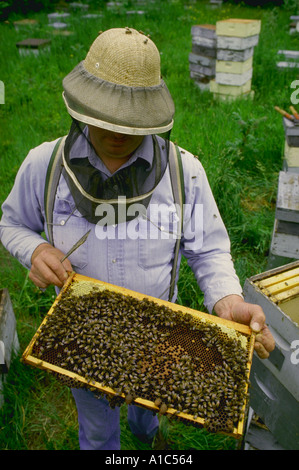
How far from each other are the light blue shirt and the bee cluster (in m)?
0.21

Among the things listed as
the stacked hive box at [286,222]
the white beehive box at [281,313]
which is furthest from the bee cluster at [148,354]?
the stacked hive box at [286,222]

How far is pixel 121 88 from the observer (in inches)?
66.5

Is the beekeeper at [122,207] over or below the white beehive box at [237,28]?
below

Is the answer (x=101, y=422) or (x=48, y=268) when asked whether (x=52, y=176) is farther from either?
(x=101, y=422)

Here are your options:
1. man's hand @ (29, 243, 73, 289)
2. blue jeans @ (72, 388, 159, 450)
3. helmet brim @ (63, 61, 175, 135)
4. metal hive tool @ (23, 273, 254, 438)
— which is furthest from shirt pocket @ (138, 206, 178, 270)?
blue jeans @ (72, 388, 159, 450)

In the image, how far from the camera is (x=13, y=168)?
5.56m

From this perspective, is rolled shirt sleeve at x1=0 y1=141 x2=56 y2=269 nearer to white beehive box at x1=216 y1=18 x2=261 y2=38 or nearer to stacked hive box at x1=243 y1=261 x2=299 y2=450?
stacked hive box at x1=243 y1=261 x2=299 y2=450

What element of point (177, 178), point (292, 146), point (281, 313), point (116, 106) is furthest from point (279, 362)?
point (292, 146)

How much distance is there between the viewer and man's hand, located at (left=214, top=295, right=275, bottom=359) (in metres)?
1.98

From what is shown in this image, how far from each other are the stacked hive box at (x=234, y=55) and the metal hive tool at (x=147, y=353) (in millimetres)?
6519

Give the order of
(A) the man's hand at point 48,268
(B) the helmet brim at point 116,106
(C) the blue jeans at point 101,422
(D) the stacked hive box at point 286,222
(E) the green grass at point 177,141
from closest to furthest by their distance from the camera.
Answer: (B) the helmet brim at point 116,106 → (A) the man's hand at point 48,268 → (C) the blue jeans at point 101,422 → (E) the green grass at point 177,141 → (D) the stacked hive box at point 286,222

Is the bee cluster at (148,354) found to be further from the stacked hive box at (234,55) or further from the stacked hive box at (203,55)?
the stacked hive box at (203,55)

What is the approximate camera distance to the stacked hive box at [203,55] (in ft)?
26.0

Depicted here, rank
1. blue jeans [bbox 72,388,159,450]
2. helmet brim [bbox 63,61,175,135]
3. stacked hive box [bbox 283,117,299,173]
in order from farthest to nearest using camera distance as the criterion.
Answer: stacked hive box [bbox 283,117,299,173] → blue jeans [bbox 72,388,159,450] → helmet brim [bbox 63,61,175,135]
